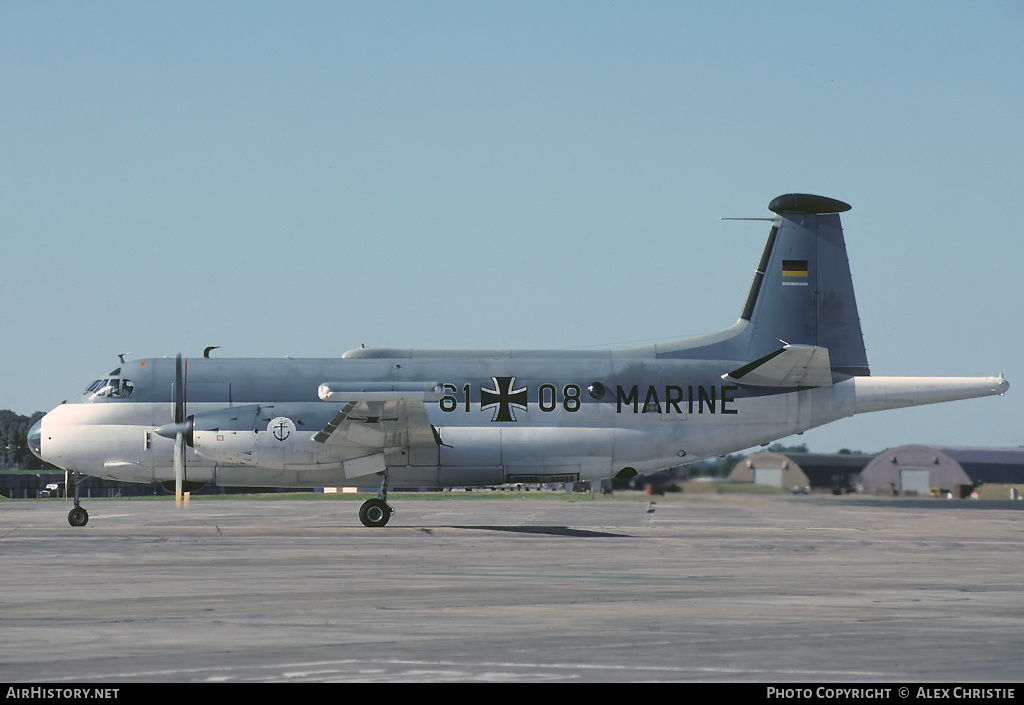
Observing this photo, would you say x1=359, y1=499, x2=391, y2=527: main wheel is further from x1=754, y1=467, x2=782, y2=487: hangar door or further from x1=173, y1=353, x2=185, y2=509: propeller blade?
x1=754, y1=467, x2=782, y2=487: hangar door

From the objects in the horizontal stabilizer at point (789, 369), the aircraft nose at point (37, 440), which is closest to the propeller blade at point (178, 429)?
the aircraft nose at point (37, 440)

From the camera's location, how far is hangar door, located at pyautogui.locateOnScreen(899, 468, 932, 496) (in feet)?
153

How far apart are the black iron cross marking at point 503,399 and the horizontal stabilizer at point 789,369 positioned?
19.3ft

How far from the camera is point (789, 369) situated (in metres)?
32.5

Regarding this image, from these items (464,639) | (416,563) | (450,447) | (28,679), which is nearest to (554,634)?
(464,639)

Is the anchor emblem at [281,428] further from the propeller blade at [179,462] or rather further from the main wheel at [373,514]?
the main wheel at [373,514]

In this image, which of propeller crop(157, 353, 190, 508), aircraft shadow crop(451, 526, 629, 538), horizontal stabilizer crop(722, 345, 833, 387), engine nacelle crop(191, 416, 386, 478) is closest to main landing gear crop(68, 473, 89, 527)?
propeller crop(157, 353, 190, 508)

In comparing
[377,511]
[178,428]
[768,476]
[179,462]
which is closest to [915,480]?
[768,476]

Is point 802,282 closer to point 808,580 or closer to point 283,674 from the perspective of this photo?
point 808,580

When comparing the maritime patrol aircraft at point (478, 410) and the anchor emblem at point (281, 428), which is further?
the maritime patrol aircraft at point (478, 410)

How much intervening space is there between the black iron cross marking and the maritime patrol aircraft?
0.04 m

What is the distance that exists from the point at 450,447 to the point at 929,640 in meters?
22.0

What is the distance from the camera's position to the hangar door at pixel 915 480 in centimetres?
4653

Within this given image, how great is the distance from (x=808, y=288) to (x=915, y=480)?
17629 mm
